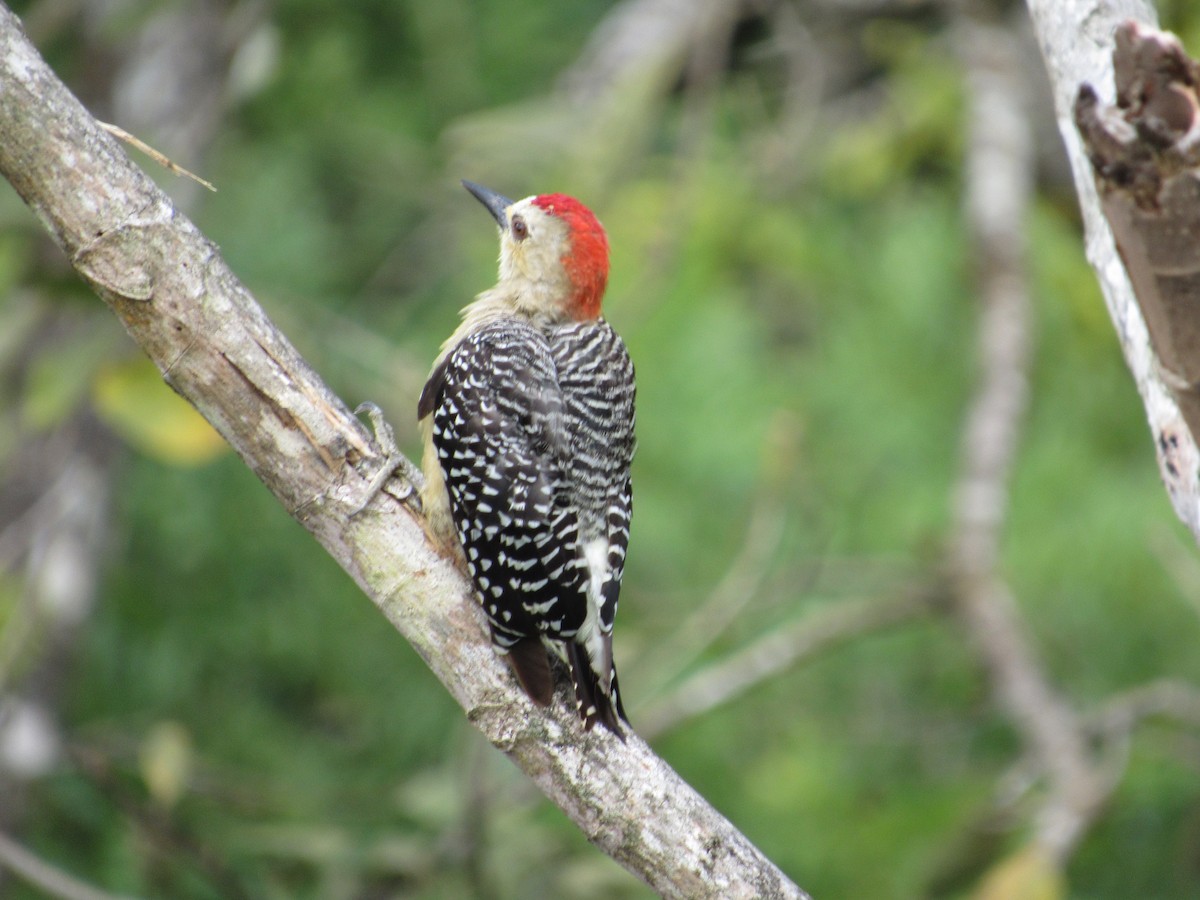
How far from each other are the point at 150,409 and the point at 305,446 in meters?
1.23

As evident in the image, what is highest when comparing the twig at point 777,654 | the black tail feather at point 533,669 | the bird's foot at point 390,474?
the bird's foot at point 390,474

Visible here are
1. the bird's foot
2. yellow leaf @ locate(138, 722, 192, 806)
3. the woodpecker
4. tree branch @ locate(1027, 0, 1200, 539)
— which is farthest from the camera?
yellow leaf @ locate(138, 722, 192, 806)

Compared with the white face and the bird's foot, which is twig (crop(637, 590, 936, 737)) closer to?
the white face

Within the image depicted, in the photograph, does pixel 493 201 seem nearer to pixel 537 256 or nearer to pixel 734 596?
pixel 537 256

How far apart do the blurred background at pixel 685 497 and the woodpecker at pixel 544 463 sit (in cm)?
76

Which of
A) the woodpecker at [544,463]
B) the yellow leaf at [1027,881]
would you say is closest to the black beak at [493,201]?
the woodpecker at [544,463]

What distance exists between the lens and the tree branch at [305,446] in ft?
7.20

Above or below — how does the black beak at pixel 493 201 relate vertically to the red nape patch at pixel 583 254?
above

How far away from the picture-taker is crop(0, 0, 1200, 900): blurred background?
13.5 feet

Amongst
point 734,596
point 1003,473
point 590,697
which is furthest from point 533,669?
point 1003,473

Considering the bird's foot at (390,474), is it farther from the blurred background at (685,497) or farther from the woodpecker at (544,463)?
the blurred background at (685,497)

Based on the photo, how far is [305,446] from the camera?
2395mm

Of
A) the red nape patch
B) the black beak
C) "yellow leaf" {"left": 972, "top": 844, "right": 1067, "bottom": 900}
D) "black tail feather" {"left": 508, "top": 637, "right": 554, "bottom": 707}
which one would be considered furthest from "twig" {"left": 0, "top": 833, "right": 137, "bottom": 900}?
"yellow leaf" {"left": 972, "top": 844, "right": 1067, "bottom": 900}

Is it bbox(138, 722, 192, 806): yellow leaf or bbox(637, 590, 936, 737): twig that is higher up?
bbox(138, 722, 192, 806): yellow leaf
